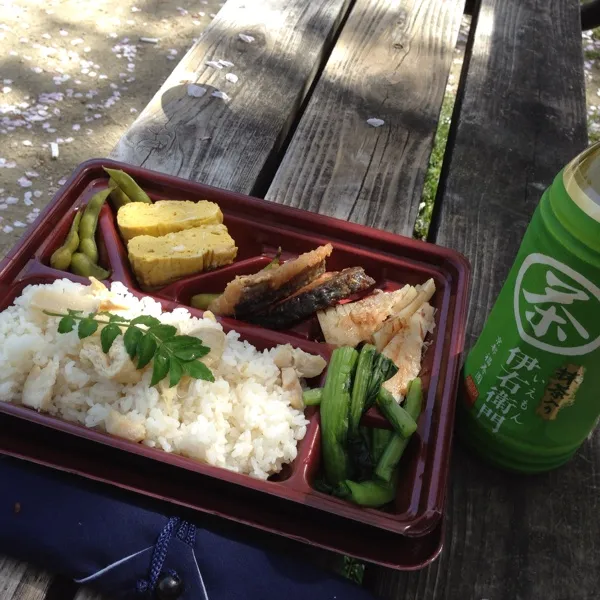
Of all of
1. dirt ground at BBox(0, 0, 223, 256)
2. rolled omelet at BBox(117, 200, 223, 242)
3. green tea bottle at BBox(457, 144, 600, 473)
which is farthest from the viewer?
dirt ground at BBox(0, 0, 223, 256)

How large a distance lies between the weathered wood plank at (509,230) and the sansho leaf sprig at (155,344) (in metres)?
0.60

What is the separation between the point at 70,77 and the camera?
4.82 m

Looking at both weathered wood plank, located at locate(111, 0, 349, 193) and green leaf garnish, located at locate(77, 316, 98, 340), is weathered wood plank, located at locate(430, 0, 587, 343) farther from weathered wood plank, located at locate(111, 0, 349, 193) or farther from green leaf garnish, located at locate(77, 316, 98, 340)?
green leaf garnish, located at locate(77, 316, 98, 340)

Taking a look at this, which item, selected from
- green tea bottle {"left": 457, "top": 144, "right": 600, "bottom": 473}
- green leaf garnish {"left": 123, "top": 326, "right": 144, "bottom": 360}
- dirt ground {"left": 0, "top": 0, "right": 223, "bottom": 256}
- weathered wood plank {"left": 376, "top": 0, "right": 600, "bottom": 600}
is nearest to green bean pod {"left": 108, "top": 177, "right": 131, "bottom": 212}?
green leaf garnish {"left": 123, "top": 326, "right": 144, "bottom": 360}

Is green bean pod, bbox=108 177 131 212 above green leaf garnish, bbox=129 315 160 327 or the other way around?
the other way around

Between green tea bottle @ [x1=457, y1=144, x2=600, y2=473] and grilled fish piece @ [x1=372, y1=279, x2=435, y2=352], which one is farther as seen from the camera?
grilled fish piece @ [x1=372, y1=279, x2=435, y2=352]

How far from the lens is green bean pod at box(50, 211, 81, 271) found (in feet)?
5.82

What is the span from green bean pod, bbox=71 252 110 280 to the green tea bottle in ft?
3.33

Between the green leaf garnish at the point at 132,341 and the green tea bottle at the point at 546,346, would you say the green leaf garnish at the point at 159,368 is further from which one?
the green tea bottle at the point at 546,346

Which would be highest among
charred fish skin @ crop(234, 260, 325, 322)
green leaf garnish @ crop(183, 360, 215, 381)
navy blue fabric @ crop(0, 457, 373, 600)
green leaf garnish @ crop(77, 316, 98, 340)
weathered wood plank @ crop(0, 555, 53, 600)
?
green leaf garnish @ crop(77, 316, 98, 340)

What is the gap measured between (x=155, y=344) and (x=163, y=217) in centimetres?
60

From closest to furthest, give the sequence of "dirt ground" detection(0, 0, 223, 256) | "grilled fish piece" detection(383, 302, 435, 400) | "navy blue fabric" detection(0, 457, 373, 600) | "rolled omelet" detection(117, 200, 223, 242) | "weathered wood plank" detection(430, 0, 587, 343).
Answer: "navy blue fabric" detection(0, 457, 373, 600) → "grilled fish piece" detection(383, 302, 435, 400) → "rolled omelet" detection(117, 200, 223, 242) → "weathered wood plank" detection(430, 0, 587, 343) → "dirt ground" detection(0, 0, 223, 256)

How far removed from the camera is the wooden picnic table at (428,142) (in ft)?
4.74

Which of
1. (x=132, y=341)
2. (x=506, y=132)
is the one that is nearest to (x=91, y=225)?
(x=132, y=341)
